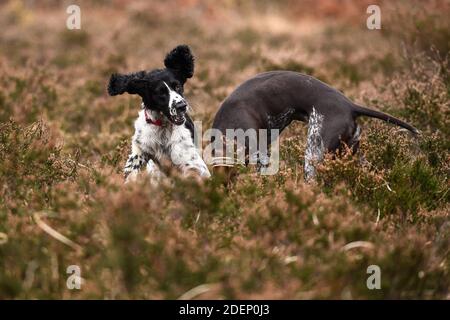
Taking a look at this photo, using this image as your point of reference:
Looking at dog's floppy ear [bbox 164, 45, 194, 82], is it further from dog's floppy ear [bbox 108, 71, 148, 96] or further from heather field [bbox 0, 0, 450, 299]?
heather field [bbox 0, 0, 450, 299]

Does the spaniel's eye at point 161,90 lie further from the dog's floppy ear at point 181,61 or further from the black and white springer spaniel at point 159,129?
the dog's floppy ear at point 181,61

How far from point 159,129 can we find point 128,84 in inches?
18.0

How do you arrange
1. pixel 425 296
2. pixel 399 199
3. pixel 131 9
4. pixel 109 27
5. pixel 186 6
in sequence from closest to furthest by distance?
pixel 425 296 → pixel 399 199 → pixel 109 27 → pixel 131 9 → pixel 186 6

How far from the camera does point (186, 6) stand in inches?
808

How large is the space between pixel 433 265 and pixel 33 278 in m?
2.38

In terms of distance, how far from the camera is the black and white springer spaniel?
5852 millimetres

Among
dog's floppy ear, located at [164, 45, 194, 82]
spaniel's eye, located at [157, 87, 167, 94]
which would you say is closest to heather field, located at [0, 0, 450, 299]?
spaniel's eye, located at [157, 87, 167, 94]

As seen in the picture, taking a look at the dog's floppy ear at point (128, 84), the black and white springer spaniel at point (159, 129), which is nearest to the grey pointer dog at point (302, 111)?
the black and white springer spaniel at point (159, 129)

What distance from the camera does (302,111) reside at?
612 centimetres

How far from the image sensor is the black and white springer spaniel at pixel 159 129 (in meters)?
5.85

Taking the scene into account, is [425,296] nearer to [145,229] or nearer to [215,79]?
[145,229]

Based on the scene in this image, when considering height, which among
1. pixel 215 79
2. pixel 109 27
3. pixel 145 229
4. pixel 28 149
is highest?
pixel 109 27

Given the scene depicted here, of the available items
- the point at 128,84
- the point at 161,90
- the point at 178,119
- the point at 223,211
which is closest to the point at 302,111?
the point at 178,119
